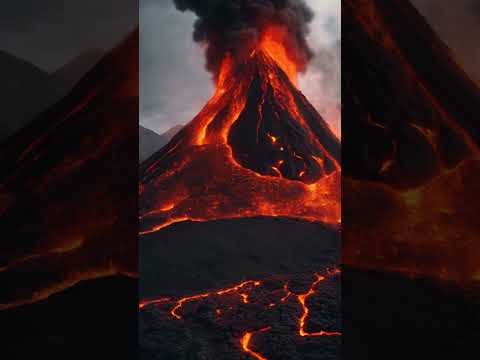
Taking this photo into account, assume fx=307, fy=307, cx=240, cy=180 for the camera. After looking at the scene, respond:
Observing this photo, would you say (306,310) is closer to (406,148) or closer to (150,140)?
(406,148)

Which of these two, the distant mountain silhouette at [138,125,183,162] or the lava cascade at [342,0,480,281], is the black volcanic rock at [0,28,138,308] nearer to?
the lava cascade at [342,0,480,281]

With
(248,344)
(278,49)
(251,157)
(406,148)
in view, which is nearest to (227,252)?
(248,344)

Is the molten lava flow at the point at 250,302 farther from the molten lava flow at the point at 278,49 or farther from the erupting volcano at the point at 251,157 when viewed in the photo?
the molten lava flow at the point at 278,49

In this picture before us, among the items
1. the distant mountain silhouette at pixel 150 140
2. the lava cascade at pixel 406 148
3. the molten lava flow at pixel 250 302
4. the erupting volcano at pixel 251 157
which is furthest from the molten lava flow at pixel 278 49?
the lava cascade at pixel 406 148

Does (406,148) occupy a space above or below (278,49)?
below

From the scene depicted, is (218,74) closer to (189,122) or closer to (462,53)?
(189,122)

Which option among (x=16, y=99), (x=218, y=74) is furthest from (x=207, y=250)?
(x=218, y=74)
